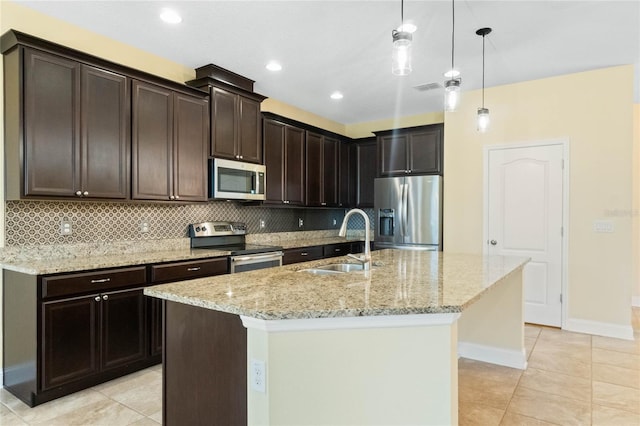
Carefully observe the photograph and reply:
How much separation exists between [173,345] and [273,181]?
2.96 meters

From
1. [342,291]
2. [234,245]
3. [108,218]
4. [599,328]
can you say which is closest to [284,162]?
[234,245]

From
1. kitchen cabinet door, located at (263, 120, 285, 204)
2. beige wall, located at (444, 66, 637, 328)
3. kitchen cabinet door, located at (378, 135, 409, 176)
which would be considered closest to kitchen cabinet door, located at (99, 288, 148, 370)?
kitchen cabinet door, located at (263, 120, 285, 204)

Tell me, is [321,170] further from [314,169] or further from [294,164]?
[294,164]

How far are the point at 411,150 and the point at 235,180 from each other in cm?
248

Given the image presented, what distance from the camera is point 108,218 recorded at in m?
3.15

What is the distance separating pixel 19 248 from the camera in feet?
8.63

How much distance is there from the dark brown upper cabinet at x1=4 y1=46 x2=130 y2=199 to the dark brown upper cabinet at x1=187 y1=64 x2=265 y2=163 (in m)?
0.85

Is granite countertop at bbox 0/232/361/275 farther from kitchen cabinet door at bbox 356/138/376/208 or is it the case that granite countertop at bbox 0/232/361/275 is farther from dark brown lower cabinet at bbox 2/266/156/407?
kitchen cabinet door at bbox 356/138/376/208

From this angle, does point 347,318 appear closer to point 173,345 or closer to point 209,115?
point 173,345

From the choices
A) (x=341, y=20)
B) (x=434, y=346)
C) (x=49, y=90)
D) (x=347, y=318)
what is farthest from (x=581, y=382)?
(x=49, y=90)

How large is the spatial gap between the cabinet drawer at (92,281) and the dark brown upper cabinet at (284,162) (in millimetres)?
1923

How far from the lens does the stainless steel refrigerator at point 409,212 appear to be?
4676mm

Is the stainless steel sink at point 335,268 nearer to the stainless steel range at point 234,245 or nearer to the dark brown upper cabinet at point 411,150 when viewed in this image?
the stainless steel range at point 234,245

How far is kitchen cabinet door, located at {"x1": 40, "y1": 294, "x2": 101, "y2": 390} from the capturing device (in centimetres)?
237
